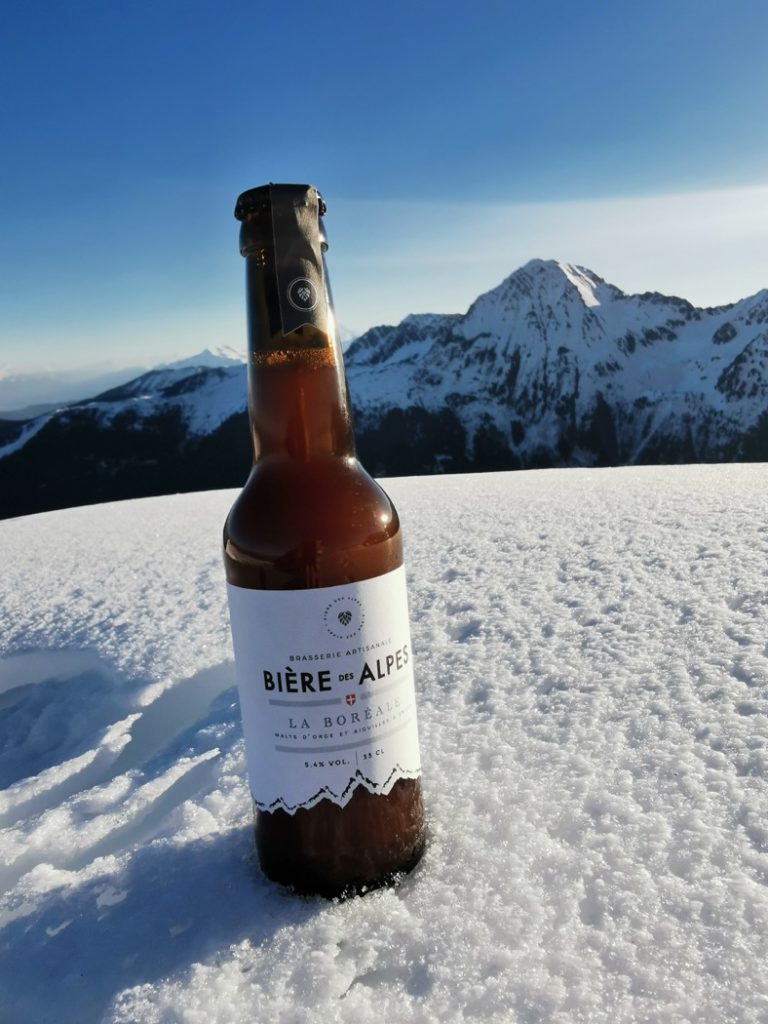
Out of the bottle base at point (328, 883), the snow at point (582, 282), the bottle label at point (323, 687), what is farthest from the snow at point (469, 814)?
the snow at point (582, 282)

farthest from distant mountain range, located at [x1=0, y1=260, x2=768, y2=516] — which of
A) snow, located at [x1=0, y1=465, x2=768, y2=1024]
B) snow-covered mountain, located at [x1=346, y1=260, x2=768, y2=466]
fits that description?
snow, located at [x1=0, y1=465, x2=768, y2=1024]

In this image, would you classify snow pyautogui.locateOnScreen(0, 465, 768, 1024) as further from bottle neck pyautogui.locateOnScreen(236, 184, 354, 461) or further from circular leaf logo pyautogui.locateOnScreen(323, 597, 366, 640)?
bottle neck pyautogui.locateOnScreen(236, 184, 354, 461)

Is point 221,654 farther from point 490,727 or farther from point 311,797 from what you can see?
point 311,797

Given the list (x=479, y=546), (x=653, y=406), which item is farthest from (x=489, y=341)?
(x=479, y=546)

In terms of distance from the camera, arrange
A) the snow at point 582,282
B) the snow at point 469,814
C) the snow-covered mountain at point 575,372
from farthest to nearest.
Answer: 1. the snow at point 582,282
2. the snow-covered mountain at point 575,372
3. the snow at point 469,814

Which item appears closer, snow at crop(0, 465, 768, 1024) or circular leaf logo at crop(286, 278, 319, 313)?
snow at crop(0, 465, 768, 1024)

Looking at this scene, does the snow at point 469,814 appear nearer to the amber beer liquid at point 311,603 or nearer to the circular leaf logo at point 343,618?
the amber beer liquid at point 311,603

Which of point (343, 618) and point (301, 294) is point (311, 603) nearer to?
point (343, 618)
